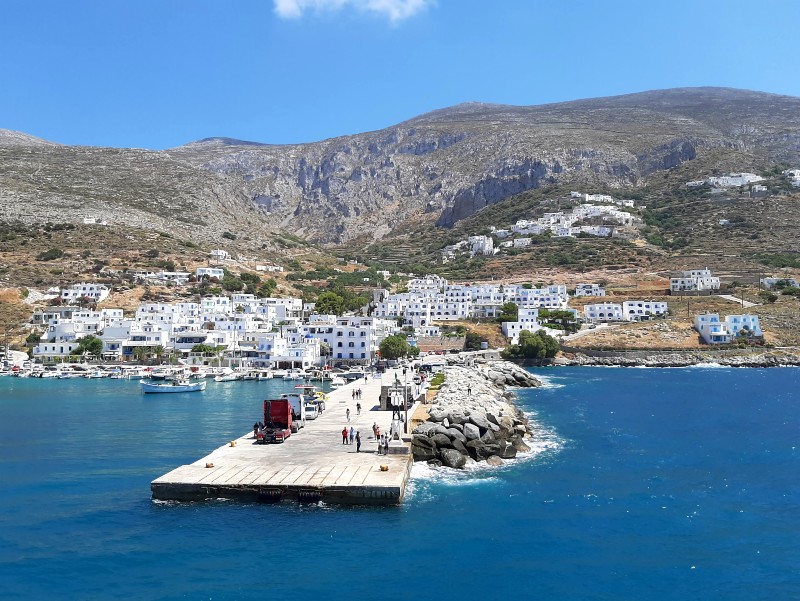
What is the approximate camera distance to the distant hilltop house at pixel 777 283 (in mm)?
94062

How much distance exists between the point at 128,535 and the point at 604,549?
12657 mm

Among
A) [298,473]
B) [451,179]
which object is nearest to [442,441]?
[298,473]

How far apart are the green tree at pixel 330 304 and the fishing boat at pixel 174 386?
1326 inches

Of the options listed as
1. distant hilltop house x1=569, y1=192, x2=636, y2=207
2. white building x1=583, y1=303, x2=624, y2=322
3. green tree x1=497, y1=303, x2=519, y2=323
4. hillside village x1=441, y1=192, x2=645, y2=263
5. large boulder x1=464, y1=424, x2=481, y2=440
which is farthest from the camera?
distant hilltop house x1=569, y1=192, x2=636, y2=207

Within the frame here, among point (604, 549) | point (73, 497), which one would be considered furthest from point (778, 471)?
point (73, 497)

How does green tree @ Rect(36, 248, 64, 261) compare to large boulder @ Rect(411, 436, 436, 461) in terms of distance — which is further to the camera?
green tree @ Rect(36, 248, 64, 261)

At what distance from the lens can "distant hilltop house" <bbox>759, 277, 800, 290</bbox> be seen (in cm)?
9406

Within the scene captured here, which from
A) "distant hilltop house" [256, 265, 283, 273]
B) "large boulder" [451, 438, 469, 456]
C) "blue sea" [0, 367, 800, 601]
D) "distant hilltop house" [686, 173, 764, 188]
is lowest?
"blue sea" [0, 367, 800, 601]

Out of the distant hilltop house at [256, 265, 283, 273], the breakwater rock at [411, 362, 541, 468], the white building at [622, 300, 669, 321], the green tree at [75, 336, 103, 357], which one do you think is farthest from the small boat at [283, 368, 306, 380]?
the distant hilltop house at [256, 265, 283, 273]

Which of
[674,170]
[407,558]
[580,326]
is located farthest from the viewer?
[674,170]

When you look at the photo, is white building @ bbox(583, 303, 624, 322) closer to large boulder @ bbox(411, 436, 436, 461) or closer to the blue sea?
the blue sea

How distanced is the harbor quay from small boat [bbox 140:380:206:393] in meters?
27.3

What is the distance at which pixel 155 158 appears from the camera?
496 feet

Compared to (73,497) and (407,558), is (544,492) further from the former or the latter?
(73,497)
